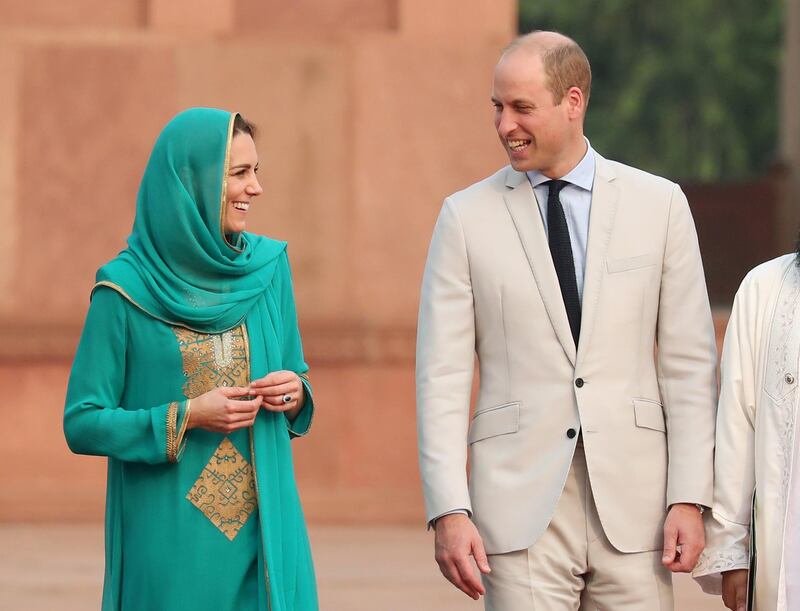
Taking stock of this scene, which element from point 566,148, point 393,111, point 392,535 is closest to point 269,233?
point 393,111

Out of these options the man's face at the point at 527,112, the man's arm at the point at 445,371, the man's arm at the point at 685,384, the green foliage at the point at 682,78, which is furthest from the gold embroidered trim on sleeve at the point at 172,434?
the green foliage at the point at 682,78

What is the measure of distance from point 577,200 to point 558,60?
409 mm

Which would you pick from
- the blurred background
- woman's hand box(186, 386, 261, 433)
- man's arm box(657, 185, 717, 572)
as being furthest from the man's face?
the blurred background

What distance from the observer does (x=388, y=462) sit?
9.78m

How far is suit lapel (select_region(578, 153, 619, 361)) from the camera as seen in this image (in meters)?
4.72

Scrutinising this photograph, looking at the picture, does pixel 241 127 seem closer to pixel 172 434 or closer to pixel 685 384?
pixel 172 434

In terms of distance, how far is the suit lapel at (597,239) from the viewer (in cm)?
472

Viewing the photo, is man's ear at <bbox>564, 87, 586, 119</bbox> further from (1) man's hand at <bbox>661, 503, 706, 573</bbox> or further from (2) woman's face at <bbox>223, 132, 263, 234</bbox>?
(1) man's hand at <bbox>661, 503, 706, 573</bbox>

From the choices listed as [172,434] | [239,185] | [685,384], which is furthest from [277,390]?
[685,384]

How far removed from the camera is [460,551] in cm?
458

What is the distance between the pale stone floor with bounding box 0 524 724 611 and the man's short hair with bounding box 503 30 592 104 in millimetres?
3619

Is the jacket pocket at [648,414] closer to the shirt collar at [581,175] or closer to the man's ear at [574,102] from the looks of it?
the shirt collar at [581,175]

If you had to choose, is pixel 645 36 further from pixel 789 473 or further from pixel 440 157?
pixel 789 473

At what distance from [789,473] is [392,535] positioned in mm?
5253
